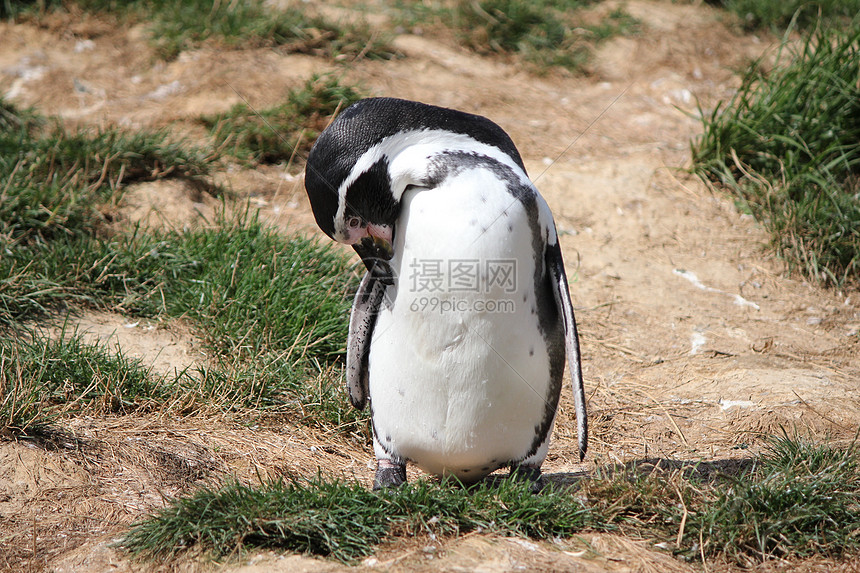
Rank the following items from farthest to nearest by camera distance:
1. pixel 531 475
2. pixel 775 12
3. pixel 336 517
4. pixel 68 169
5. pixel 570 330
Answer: pixel 775 12
pixel 68 169
pixel 531 475
pixel 570 330
pixel 336 517

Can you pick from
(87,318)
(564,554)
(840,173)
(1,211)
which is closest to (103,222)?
(1,211)

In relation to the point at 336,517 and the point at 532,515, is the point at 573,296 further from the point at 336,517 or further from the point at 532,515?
the point at 336,517

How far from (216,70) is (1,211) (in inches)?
88.6

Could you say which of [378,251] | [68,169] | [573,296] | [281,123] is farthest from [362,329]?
[281,123]

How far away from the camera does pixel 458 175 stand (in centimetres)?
228

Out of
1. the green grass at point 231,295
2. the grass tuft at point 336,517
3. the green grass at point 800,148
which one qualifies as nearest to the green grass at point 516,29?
the green grass at point 800,148

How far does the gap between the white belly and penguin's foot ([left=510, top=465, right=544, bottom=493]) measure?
51 mm

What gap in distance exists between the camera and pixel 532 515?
230cm

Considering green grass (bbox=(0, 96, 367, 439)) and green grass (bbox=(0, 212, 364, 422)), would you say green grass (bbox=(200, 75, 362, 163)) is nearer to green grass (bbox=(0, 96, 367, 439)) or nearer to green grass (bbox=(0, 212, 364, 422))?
green grass (bbox=(0, 96, 367, 439))

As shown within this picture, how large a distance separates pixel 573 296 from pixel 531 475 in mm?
1904

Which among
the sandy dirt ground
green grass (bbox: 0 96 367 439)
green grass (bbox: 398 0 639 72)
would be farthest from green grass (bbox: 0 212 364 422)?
green grass (bbox: 398 0 639 72)

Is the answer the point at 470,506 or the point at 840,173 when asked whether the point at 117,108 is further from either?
the point at 840,173

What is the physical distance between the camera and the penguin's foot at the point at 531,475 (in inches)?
99.1
